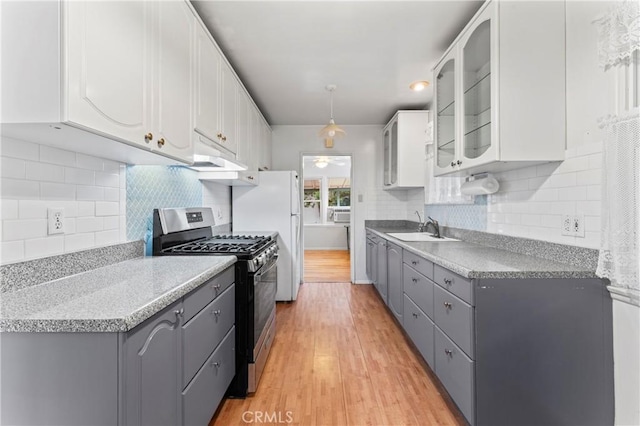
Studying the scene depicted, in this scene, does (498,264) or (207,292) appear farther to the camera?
(498,264)

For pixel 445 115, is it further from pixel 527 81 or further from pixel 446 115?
pixel 527 81

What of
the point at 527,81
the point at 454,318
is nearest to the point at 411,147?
the point at 527,81

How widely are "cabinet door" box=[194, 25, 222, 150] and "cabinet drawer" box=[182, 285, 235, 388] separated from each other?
1017mm

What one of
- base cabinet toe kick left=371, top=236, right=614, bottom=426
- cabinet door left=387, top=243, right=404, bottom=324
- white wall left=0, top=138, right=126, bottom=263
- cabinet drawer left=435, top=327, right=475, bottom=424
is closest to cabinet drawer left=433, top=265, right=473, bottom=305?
base cabinet toe kick left=371, top=236, right=614, bottom=426

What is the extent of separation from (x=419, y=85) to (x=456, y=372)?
255 centimetres

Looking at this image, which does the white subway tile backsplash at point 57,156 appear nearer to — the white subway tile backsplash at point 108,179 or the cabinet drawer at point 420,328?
the white subway tile backsplash at point 108,179

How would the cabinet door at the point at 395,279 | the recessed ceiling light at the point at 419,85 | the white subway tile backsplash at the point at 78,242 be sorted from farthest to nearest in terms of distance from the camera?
the recessed ceiling light at the point at 419,85 → the cabinet door at the point at 395,279 → the white subway tile backsplash at the point at 78,242

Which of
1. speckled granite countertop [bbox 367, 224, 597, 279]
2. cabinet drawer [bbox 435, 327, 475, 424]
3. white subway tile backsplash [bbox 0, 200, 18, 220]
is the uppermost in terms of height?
white subway tile backsplash [bbox 0, 200, 18, 220]

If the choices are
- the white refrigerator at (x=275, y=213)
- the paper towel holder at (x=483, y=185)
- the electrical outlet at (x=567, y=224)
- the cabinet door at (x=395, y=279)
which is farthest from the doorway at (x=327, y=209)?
the electrical outlet at (x=567, y=224)

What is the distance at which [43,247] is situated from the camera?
1.21 m

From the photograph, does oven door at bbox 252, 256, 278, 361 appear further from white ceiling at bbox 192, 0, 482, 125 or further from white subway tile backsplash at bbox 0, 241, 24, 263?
white ceiling at bbox 192, 0, 482, 125

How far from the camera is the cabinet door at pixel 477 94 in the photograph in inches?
68.4

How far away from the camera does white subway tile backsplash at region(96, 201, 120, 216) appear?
1522 millimetres

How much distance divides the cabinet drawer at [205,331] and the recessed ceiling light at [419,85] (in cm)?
255
